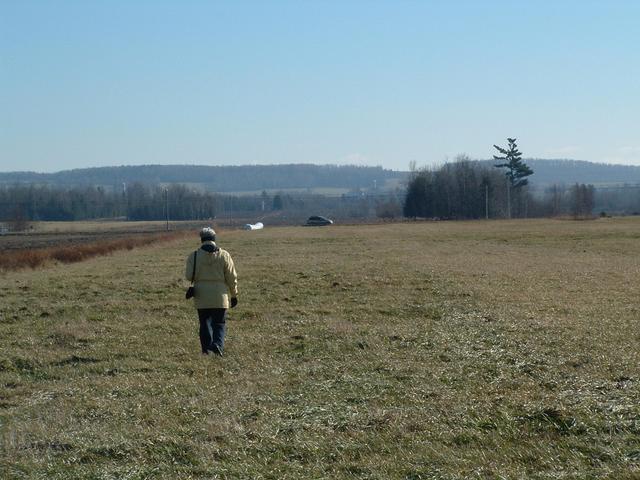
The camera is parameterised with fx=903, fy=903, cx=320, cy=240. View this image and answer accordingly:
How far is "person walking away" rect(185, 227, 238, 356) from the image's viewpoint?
45.8 ft

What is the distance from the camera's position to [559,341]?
14.1 meters

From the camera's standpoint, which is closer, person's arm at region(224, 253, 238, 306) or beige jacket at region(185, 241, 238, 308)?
beige jacket at region(185, 241, 238, 308)

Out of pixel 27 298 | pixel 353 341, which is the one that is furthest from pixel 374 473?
pixel 27 298

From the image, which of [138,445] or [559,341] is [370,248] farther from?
[138,445]

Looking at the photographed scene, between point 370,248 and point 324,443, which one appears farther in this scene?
point 370,248

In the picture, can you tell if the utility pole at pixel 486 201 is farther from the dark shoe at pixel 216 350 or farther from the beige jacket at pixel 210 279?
the dark shoe at pixel 216 350

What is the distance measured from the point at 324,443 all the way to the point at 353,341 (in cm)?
658

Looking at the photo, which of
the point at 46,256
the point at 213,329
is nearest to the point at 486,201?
the point at 46,256

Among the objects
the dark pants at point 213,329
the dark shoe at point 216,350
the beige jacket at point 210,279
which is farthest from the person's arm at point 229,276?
the dark shoe at point 216,350

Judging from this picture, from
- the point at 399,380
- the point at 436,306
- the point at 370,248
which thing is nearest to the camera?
the point at 399,380

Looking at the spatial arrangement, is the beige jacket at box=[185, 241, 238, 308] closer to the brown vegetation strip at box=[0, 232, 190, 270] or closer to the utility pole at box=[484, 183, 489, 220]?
the brown vegetation strip at box=[0, 232, 190, 270]

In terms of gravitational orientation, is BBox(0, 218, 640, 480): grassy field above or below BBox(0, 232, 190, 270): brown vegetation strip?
above

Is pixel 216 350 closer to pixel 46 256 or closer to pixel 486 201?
pixel 46 256

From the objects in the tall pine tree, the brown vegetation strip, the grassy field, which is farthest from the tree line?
the grassy field
